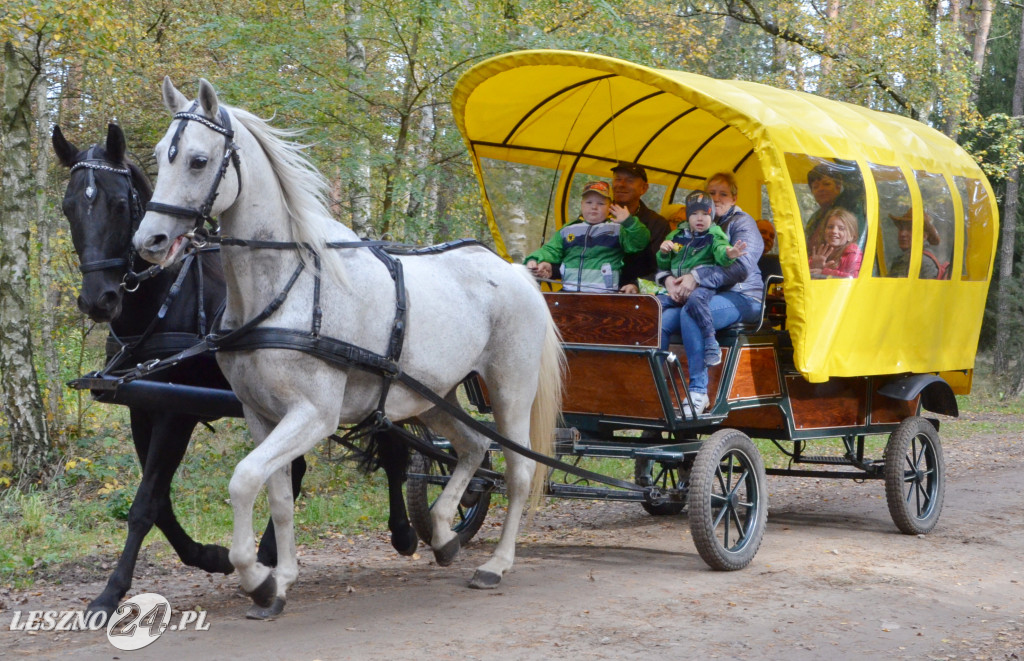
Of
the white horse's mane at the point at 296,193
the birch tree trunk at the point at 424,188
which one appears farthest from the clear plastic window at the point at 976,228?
the white horse's mane at the point at 296,193

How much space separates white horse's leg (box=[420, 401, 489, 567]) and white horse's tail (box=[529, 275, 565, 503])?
32 centimetres

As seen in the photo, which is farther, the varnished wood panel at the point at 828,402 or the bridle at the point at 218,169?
the varnished wood panel at the point at 828,402

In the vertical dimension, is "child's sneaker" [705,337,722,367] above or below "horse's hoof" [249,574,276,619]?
above

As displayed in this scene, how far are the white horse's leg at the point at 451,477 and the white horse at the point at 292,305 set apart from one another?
0.01 m

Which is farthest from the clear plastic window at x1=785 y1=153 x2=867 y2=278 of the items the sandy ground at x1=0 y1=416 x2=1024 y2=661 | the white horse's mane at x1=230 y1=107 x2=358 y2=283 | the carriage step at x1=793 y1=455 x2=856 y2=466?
the white horse's mane at x1=230 y1=107 x2=358 y2=283

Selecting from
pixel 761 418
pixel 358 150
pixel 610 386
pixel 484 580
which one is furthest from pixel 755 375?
pixel 358 150

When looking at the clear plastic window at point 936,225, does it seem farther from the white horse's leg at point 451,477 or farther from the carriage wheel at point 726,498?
the white horse's leg at point 451,477

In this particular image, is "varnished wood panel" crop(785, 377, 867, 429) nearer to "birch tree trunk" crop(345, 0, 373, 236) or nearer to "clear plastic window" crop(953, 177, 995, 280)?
"clear plastic window" crop(953, 177, 995, 280)

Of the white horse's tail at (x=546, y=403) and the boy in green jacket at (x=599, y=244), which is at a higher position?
the boy in green jacket at (x=599, y=244)

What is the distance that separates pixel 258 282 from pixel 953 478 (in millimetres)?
8035

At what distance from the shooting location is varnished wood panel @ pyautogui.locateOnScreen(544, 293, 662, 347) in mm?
5730

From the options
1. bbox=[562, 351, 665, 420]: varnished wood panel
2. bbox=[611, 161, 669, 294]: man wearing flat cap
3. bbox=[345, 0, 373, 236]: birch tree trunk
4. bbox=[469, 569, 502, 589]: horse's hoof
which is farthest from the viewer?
bbox=[345, 0, 373, 236]: birch tree trunk

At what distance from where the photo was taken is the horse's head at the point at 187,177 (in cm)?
376

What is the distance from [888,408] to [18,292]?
6770 millimetres
